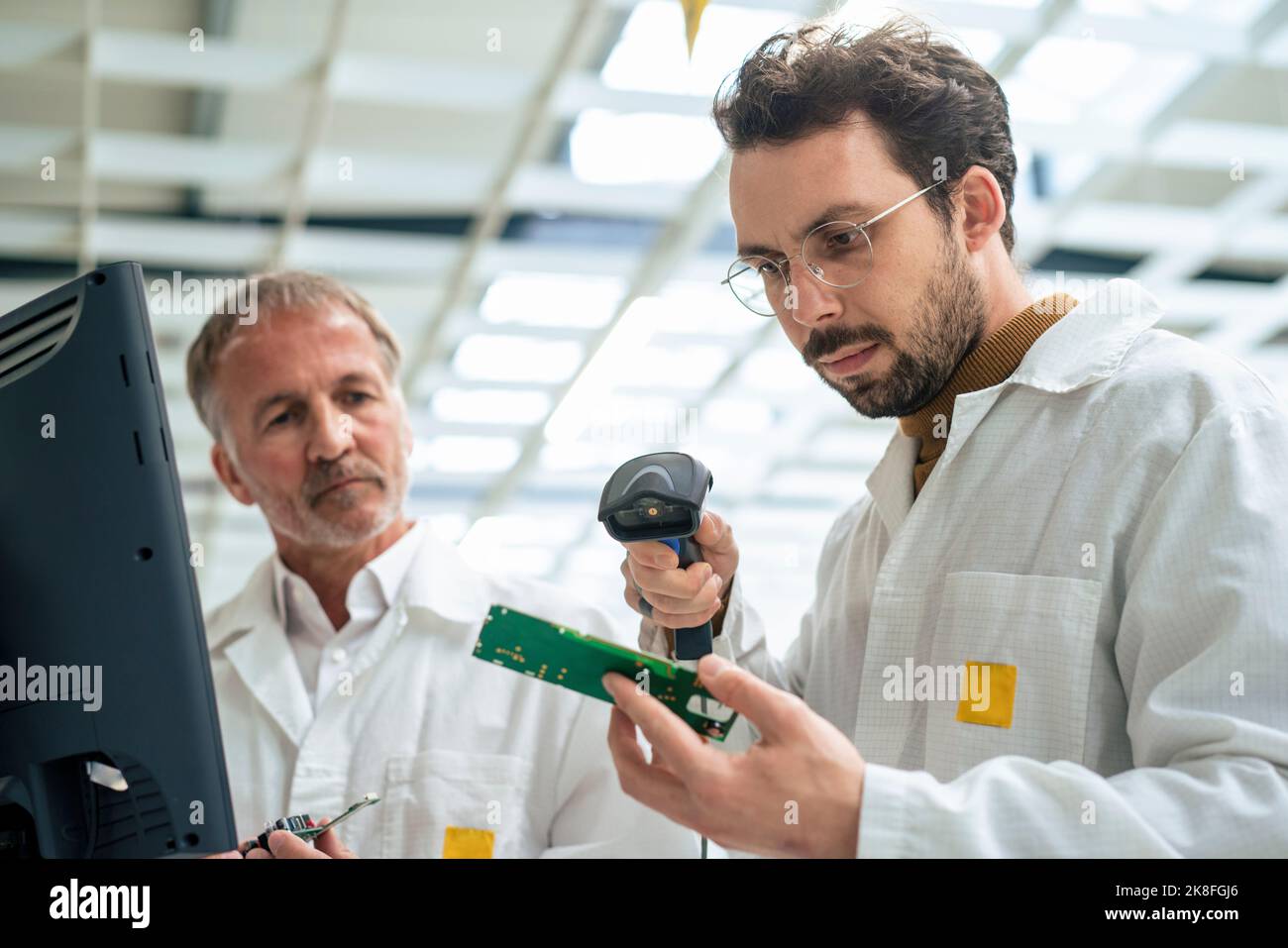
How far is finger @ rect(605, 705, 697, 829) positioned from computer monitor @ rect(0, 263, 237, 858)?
375 mm

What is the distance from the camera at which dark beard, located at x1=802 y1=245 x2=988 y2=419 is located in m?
1.75

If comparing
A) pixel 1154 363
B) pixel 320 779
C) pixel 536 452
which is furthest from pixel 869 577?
pixel 536 452

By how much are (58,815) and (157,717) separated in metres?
0.17

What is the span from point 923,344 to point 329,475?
1.23 metres

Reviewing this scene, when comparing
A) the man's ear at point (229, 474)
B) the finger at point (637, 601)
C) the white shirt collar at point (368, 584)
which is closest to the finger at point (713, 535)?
the finger at point (637, 601)

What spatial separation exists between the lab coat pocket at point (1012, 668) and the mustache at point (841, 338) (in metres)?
0.37

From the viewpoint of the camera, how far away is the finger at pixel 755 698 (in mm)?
1088

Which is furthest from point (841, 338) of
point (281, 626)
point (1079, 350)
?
point (281, 626)

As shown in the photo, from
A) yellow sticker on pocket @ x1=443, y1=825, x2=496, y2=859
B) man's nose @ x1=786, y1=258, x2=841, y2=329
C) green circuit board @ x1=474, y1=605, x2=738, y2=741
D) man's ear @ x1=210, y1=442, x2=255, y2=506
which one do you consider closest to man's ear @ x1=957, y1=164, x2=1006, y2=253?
man's nose @ x1=786, y1=258, x2=841, y2=329

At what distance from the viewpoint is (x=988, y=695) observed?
1.49m

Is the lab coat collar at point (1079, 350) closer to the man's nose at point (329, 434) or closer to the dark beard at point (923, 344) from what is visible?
the dark beard at point (923, 344)

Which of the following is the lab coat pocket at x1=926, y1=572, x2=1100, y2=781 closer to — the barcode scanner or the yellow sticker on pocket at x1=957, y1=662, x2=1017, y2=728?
the yellow sticker on pocket at x1=957, y1=662, x2=1017, y2=728

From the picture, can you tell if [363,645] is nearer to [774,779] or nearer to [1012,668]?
[1012,668]

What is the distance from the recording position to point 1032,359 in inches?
65.9
